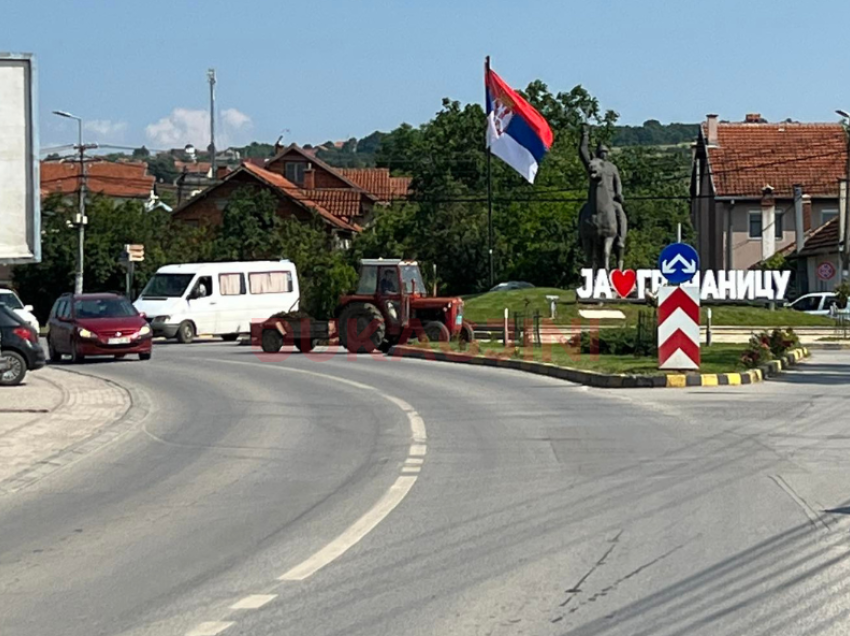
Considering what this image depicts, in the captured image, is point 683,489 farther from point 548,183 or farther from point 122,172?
point 122,172

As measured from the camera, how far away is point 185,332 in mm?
42438

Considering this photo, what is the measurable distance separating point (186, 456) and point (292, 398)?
21.9 ft

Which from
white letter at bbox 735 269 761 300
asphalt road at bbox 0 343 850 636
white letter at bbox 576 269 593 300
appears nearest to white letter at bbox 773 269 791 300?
white letter at bbox 735 269 761 300

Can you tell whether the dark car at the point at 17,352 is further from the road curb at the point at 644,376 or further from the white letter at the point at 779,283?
the white letter at the point at 779,283

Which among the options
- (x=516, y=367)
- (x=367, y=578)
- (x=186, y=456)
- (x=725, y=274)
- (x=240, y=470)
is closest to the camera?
(x=367, y=578)

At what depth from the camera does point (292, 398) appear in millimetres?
21656

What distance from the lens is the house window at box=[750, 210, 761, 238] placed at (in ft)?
260

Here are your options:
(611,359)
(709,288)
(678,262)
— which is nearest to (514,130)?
(709,288)

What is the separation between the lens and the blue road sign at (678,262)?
953 inches

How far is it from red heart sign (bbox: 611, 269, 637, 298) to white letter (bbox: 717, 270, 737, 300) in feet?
14.2

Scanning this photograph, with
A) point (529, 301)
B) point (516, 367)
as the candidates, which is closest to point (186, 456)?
point (516, 367)

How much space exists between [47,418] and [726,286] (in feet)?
112

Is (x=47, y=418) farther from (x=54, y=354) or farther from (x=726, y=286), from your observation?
(x=726, y=286)

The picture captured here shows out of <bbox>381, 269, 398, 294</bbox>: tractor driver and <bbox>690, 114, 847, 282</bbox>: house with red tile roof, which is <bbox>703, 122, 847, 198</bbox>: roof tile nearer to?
<bbox>690, 114, 847, 282</bbox>: house with red tile roof
